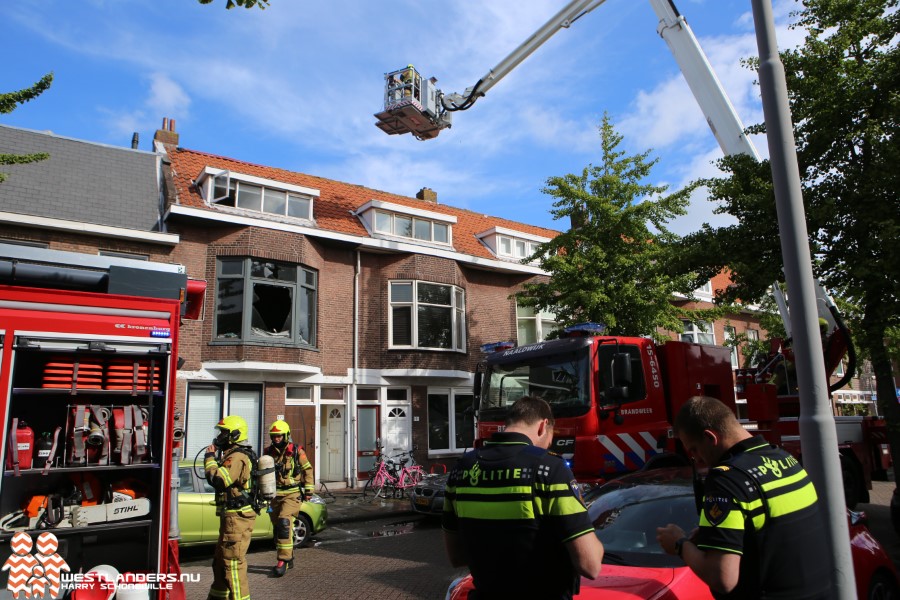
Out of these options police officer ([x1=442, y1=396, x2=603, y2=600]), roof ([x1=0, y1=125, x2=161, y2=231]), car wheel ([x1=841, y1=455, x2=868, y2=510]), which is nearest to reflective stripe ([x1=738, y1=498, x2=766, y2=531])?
police officer ([x1=442, y1=396, x2=603, y2=600])

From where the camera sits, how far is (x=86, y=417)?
4672 mm

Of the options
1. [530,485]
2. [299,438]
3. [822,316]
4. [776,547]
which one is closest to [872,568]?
[776,547]

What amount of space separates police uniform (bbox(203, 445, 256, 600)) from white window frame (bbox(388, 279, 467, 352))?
1158 centimetres

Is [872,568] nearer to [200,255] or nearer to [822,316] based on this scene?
[822,316]

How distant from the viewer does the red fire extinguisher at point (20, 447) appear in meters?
4.25

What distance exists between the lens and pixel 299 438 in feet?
52.4

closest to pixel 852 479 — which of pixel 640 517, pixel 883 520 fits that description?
pixel 883 520

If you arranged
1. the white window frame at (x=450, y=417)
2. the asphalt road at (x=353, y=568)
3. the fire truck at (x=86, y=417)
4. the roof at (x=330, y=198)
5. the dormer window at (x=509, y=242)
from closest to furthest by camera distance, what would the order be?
the fire truck at (x=86, y=417)
the asphalt road at (x=353, y=568)
the roof at (x=330, y=198)
the white window frame at (x=450, y=417)
the dormer window at (x=509, y=242)

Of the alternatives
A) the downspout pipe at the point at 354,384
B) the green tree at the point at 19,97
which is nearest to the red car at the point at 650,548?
the green tree at the point at 19,97

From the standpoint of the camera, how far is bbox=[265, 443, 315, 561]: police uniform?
7964mm

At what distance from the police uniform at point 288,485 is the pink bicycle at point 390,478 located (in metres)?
6.65

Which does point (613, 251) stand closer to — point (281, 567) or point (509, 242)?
point (509, 242)

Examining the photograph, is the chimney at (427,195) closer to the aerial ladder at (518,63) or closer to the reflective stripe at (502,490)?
the aerial ladder at (518,63)

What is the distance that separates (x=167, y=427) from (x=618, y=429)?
5.46 metres
